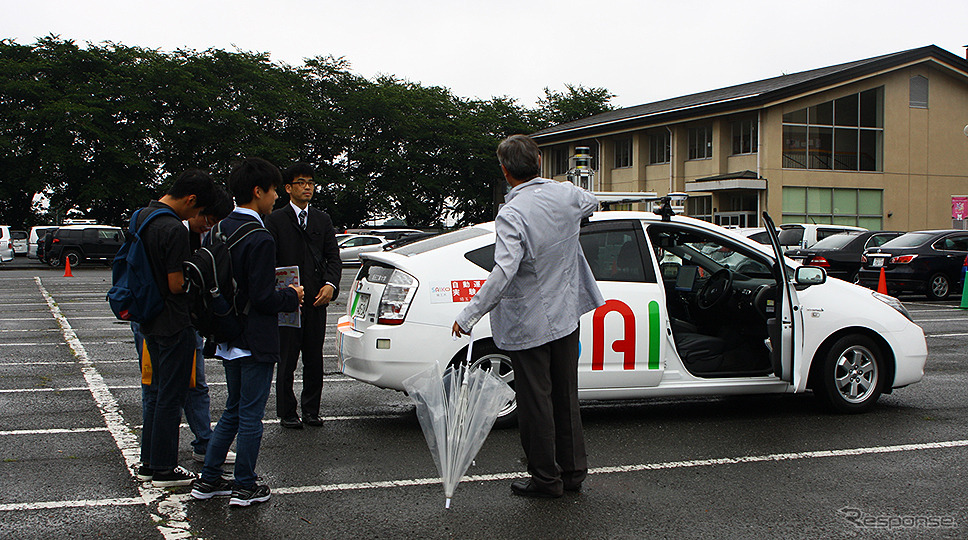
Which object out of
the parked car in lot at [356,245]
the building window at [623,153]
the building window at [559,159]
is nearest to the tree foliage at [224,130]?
the building window at [559,159]

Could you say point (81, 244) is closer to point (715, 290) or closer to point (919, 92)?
point (715, 290)

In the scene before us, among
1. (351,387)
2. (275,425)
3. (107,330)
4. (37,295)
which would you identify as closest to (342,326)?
(275,425)

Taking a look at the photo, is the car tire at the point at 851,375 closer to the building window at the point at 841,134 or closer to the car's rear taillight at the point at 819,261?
the car's rear taillight at the point at 819,261

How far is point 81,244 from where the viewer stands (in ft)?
111

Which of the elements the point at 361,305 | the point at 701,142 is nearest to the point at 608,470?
the point at 361,305

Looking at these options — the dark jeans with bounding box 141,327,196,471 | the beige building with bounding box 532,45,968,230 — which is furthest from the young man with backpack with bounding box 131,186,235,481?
the beige building with bounding box 532,45,968,230

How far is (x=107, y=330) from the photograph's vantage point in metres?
12.8

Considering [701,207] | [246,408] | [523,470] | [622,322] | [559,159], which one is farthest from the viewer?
[559,159]

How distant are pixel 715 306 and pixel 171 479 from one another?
432 cm

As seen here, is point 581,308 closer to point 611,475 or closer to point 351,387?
point 611,475

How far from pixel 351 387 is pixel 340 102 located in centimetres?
4424

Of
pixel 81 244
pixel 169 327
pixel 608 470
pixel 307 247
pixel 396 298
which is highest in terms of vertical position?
pixel 81 244

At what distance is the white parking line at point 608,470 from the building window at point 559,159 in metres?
42.1

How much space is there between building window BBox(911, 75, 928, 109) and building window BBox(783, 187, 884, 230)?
169 inches
